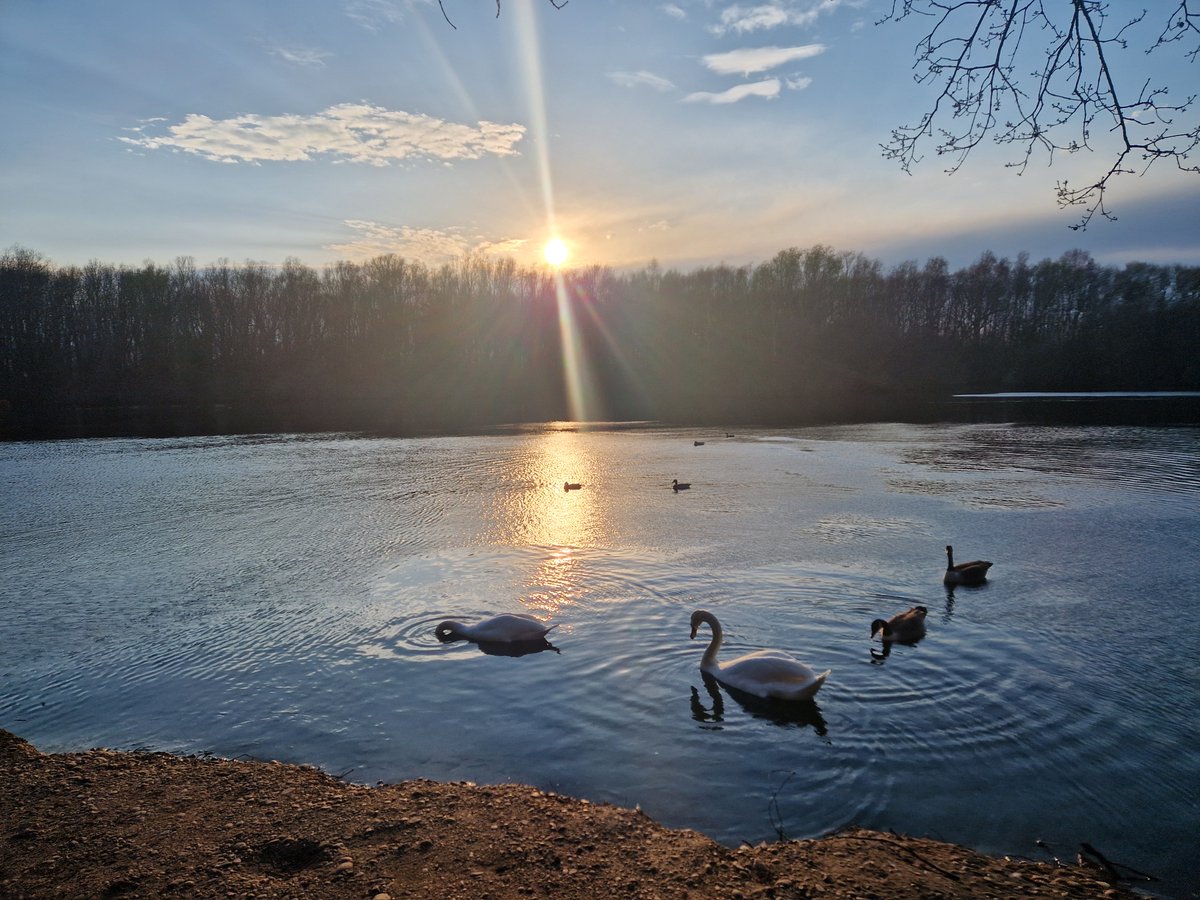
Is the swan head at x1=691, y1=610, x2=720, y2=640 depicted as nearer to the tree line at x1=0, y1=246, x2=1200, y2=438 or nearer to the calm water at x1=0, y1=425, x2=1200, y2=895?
the calm water at x1=0, y1=425, x2=1200, y2=895

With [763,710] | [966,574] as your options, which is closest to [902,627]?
[763,710]

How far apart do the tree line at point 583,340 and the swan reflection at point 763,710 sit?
4952 centimetres

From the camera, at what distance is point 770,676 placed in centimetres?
681

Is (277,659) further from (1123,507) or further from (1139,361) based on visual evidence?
(1139,361)

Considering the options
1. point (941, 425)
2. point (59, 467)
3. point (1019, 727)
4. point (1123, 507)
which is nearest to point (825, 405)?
point (941, 425)

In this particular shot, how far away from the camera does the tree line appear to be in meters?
72.1

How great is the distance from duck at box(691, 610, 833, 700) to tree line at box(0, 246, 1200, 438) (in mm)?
49284

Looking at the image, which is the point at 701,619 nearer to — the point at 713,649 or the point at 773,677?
the point at 713,649

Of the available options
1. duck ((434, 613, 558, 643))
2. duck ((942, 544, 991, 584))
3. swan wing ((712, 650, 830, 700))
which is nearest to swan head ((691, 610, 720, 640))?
swan wing ((712, 650, 830, 700))

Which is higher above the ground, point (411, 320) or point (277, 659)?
point (411, 320)

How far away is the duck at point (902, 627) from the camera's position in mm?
8164

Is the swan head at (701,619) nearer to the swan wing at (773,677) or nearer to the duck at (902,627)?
the swan wing at (773,677)

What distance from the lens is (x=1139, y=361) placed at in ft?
246

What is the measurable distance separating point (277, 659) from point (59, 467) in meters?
24.0
